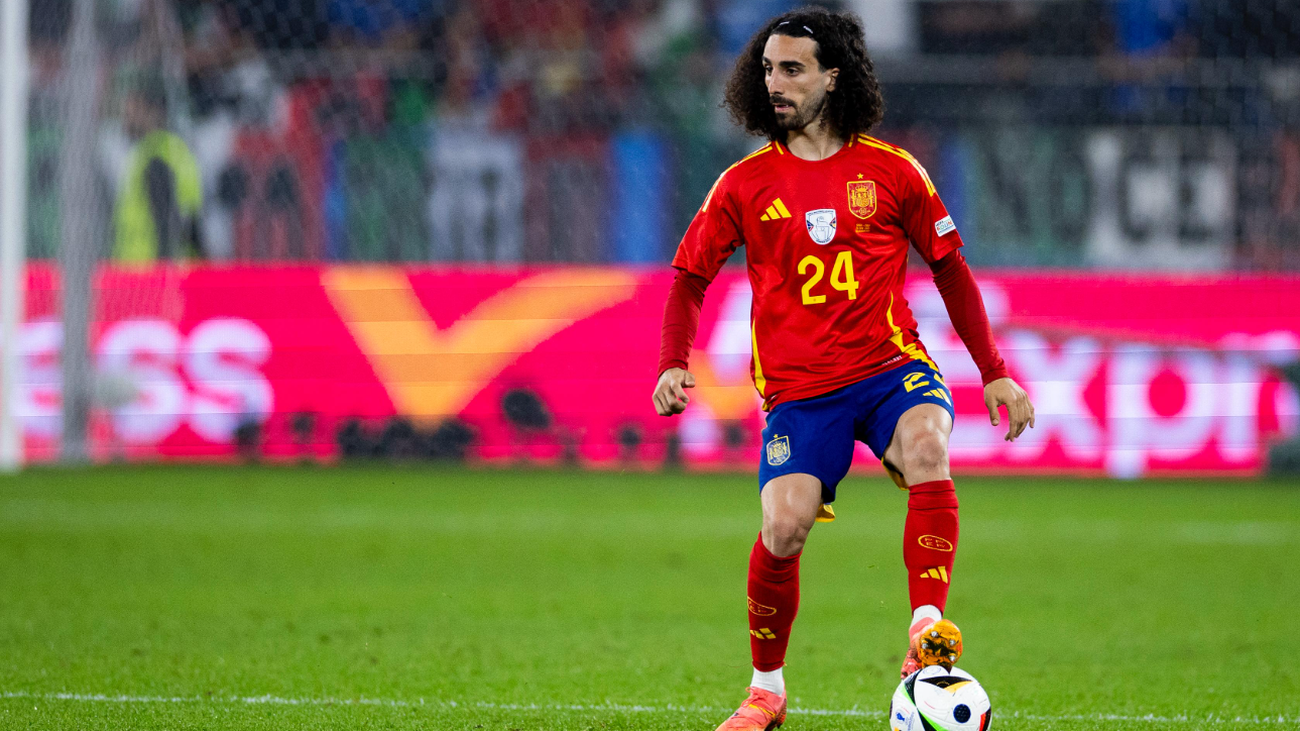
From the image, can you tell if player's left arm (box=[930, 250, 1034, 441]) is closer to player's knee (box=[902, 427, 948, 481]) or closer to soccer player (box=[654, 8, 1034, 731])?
soccer player (box=[654, 8, 1034, 731])

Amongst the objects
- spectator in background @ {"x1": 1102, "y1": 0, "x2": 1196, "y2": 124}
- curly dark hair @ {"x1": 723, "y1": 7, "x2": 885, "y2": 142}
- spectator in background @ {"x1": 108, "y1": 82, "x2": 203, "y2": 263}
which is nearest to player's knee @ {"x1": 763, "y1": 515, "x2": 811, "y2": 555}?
curly dark hair @ {"x1": 723, "y1": 7, "x2": 885, "y2": 142}

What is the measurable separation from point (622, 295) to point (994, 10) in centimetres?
585

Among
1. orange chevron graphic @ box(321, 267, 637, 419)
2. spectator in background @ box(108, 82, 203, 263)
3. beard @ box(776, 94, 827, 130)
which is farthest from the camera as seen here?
spectator in background @ box(108, 82, 203, 263)

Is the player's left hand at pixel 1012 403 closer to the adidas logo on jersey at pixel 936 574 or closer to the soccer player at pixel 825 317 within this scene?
the soccer player at pixel 825 317

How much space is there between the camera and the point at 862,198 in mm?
3727

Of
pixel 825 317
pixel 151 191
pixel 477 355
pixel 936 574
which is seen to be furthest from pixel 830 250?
pixel 151 191

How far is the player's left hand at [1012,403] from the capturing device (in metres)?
3.63

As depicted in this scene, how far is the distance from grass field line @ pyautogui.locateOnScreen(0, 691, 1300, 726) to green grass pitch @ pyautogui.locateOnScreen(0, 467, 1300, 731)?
2 centimetres

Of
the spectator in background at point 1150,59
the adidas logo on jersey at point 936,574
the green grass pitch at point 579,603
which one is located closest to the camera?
the adidas logo on jersey at point 936,574

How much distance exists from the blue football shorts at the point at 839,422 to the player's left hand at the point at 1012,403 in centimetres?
11

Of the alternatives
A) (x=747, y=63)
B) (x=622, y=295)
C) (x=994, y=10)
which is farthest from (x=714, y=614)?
(x=994, y=10)

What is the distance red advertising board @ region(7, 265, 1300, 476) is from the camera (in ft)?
35.6

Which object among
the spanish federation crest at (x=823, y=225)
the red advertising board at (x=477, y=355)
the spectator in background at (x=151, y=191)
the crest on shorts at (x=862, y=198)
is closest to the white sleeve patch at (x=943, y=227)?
the crest on shorts at (x=862, y=198)

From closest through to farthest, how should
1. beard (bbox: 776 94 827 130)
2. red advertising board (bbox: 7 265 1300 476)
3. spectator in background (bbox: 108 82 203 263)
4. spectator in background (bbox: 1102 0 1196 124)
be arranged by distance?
beard (bbox: 776 94 827 130)
red advertising board (bbox: 7 265 1300 476)
spectator in background (bbox: 108 82 203 263)
spectator in background (bbox: 1102 0 1196 124)
